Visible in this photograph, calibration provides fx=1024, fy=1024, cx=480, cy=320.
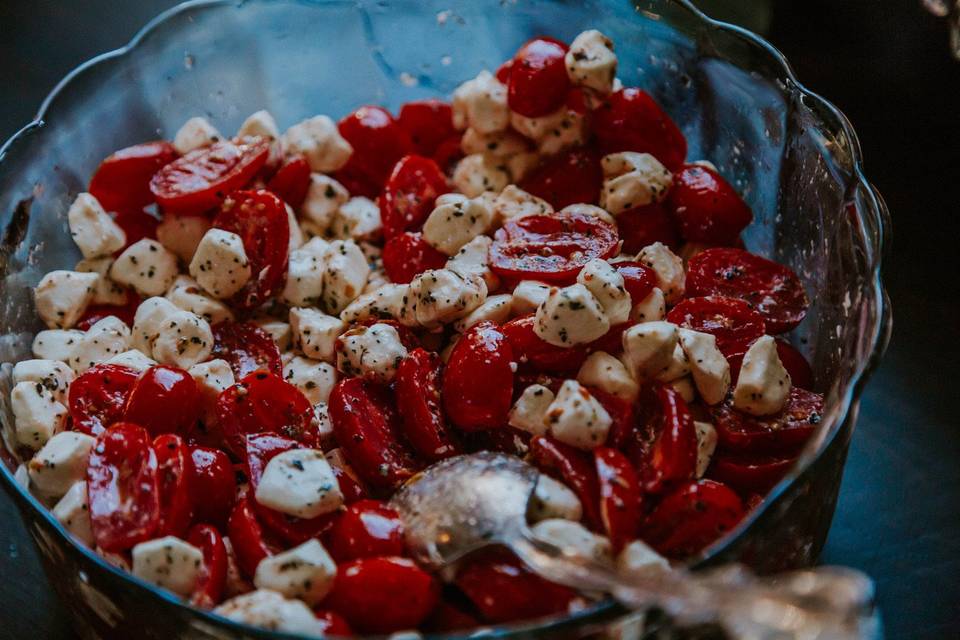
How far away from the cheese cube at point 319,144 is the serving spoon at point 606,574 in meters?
0.74

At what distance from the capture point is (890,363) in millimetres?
1769

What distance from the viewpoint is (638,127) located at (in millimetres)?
1696

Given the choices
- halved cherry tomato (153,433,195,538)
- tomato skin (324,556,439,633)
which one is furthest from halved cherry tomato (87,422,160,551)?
tomato skin (324,556,439,633)

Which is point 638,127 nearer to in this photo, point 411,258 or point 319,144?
point 411,258

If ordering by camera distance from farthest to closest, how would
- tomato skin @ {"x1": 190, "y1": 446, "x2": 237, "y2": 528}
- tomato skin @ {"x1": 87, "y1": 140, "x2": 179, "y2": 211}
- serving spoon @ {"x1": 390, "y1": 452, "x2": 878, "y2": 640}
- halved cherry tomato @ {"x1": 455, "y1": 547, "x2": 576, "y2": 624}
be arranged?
1. tomato skin @ {"x1": 87, "y1": 140, "x2": 179, "y2": 211}
2. tomato skin @ {"x1": 190, "y1": 446, "x2": 237, "y2": 528}
3. halved cherry tomato @ {"x1": 455, "y1": 547, "x2": 576, "y2": 624}
4. serving spoon @ {"x1": 390, "y1": 452, "x2": 878, "y2": 640}

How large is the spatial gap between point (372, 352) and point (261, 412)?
0.17 m

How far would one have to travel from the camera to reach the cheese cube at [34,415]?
4.46 feet

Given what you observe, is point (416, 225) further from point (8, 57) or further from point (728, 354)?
point (8, 57)

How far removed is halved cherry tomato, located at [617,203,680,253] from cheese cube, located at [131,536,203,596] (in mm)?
858

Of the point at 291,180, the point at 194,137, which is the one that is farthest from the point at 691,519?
the point at 194,137

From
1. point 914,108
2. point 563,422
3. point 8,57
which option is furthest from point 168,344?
point 914,108

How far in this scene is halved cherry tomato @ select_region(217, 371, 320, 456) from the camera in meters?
1.36

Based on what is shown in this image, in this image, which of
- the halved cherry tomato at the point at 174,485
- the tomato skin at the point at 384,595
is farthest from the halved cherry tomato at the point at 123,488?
the tomato skin at the point at 384,595

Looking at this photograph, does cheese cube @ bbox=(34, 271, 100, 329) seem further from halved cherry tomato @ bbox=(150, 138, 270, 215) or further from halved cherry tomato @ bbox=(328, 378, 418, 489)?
halved cherry tomato @ bbox=(328, 378, 418, 489)
